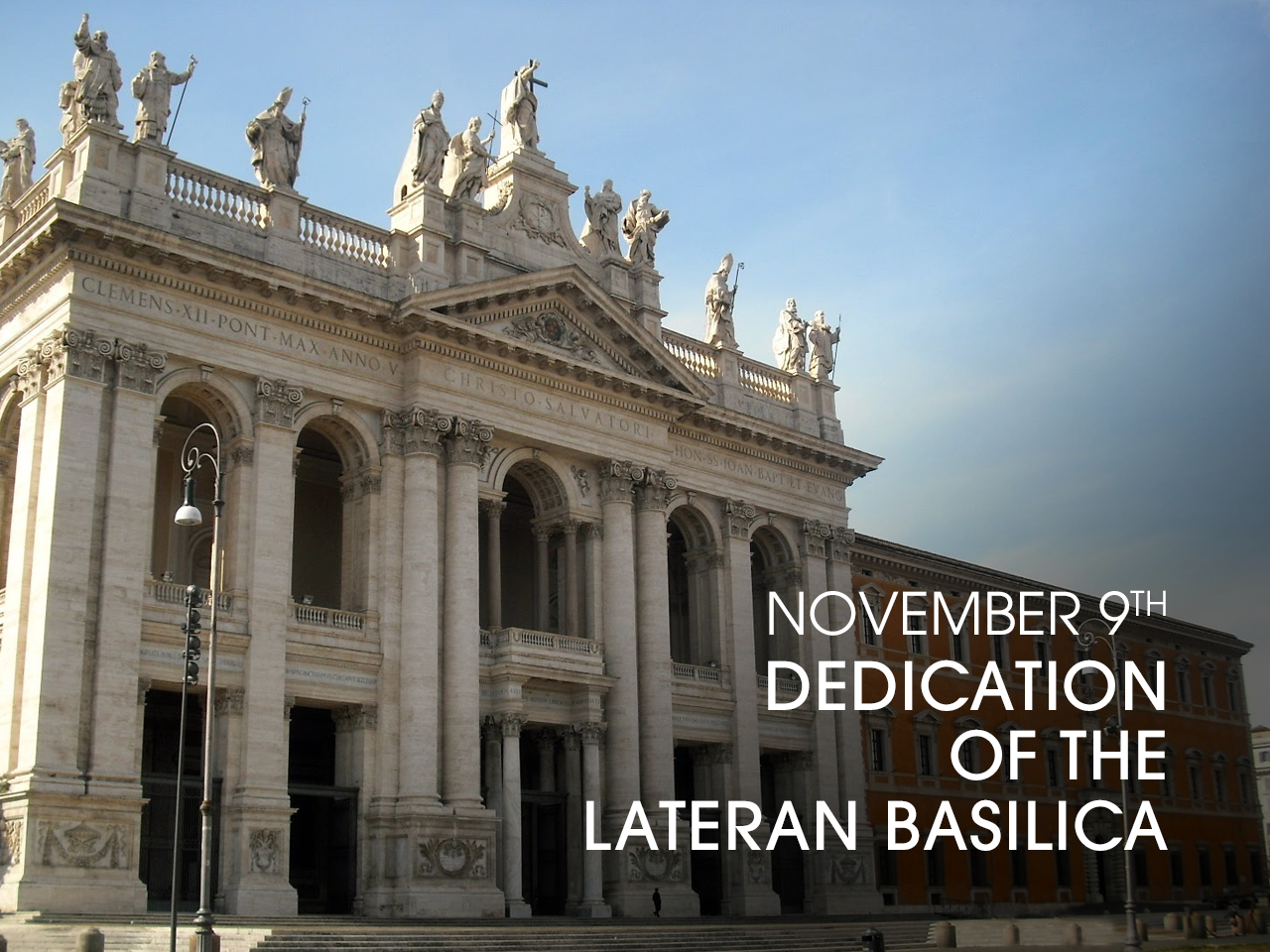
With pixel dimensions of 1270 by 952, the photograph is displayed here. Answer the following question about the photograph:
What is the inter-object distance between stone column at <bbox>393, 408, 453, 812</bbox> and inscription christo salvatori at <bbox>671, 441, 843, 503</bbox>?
9.18 m

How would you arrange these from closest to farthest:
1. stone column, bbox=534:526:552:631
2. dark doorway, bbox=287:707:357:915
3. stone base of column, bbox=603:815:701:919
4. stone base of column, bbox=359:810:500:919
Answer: stone base of column, bbox=359:810:500:919 < dark doorway, bbox=287:707:357:915 < stone base of column, bbox=603:815:701:919 < stone column, bbox=534:526:552:631

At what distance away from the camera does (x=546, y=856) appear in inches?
1598

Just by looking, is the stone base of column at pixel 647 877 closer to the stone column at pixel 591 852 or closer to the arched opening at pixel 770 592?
the stone column at pixel 591 852

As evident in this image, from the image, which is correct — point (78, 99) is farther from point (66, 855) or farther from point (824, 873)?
point (824, 873)

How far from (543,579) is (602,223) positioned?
1062 centimetres

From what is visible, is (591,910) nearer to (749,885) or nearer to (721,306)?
(749,885)

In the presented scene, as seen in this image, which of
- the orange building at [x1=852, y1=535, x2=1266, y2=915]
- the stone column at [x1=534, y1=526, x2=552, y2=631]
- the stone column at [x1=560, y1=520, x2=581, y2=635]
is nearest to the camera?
the stone column at [x1=560, y1=520, x2=581, y2=635]

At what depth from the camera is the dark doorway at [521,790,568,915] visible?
40281mm

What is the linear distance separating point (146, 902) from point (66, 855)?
7.98 feet

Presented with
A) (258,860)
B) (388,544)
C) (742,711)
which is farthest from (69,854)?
(742,711)

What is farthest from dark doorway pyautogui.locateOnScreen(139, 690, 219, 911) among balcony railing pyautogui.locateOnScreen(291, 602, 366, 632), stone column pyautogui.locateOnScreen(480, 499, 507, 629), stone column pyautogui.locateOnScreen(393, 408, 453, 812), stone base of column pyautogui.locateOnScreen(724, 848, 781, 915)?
stone base of column pyautogui.locateOnScreen(724, 848, 781, 915)

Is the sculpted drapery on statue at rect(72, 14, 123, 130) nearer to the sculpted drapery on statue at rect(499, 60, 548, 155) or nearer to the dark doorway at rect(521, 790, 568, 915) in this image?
the sculpted drapery on statue at rect(499, 60, 548, 155)

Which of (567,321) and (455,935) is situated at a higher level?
(567,321)

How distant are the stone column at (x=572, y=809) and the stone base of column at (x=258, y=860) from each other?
8457 millimetres
